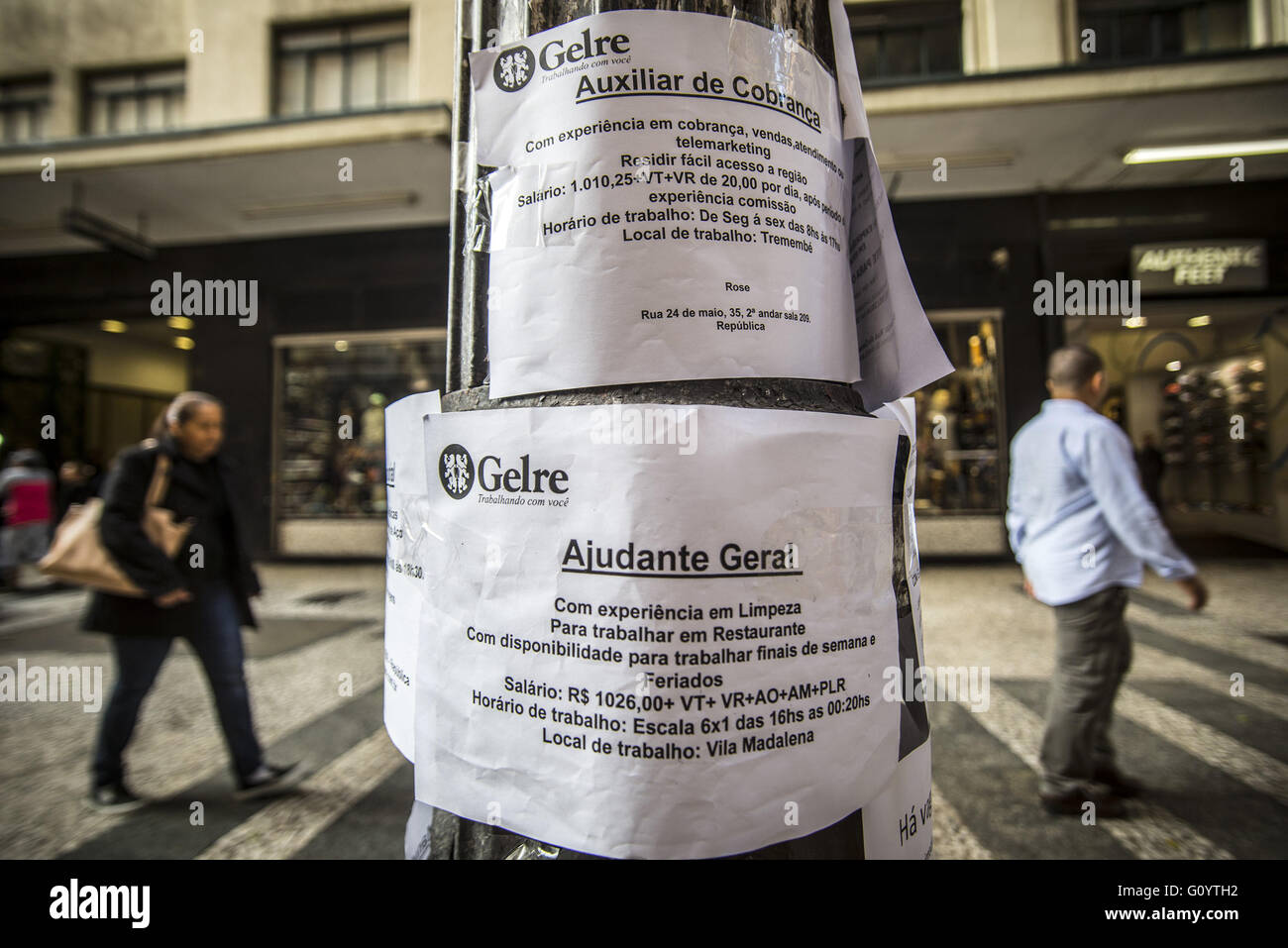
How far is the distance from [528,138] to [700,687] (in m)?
0.71

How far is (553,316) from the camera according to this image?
79 centimetres

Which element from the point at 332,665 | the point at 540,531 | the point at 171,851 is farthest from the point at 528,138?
the point at 332,665

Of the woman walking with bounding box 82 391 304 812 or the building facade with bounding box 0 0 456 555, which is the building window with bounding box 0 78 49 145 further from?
the woman walking with bounding box 82 391 304 812

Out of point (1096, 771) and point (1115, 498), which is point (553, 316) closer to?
point (1115, 498)

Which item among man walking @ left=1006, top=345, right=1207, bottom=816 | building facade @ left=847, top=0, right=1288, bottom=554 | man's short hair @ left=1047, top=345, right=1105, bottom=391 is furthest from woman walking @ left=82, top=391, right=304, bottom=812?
building facade @ left=847, top=0, right=1288, bottom=554

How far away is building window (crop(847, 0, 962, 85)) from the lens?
8750mm

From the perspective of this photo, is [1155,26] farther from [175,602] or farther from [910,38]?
[175,602]

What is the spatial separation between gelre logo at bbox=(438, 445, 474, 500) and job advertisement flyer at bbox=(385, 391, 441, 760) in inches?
2.2

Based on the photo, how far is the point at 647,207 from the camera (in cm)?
77

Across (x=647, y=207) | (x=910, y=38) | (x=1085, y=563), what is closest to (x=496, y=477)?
(x=647, y=207)

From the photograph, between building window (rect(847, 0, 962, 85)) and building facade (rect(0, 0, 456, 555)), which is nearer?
building window (rect(847, 0, 962, 85))

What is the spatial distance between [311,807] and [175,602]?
123 centimetres

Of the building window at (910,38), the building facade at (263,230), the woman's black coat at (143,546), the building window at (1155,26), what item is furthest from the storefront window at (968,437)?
the woman's black coat at (143,546)
